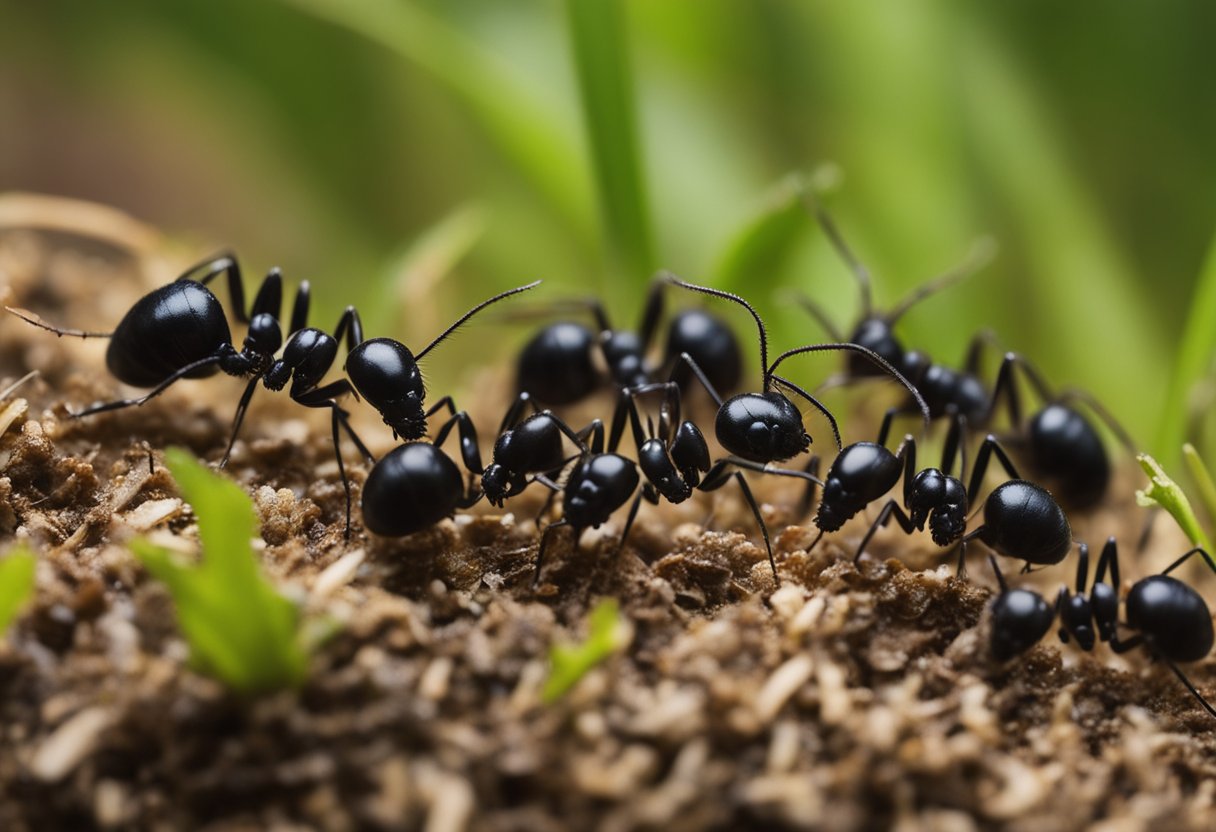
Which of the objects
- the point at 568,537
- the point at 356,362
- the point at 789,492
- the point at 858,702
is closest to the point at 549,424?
the point at 568,537

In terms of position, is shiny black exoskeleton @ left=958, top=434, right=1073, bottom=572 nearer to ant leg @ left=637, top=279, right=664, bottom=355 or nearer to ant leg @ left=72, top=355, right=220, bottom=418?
ant leg @ left=637, top=279, right=664, bottom=355

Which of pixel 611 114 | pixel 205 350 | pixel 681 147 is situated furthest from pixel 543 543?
pixel 681 147

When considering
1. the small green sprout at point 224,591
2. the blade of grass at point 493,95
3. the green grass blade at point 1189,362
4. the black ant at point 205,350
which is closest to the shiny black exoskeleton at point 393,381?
the black ant at point 205,350

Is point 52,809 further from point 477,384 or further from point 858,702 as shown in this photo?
point 477,384

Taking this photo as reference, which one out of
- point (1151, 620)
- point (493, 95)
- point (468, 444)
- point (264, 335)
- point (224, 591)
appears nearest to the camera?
point (224, 591)

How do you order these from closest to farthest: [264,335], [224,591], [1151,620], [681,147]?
[224,591]
[1151,620]
[264,335]
[681,147]

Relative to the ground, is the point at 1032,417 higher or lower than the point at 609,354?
lower

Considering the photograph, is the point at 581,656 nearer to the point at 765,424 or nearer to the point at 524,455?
the point at 524,455

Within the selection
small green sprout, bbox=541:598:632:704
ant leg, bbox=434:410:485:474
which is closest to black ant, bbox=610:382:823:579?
ant leg, bbox=434:410:485:474
